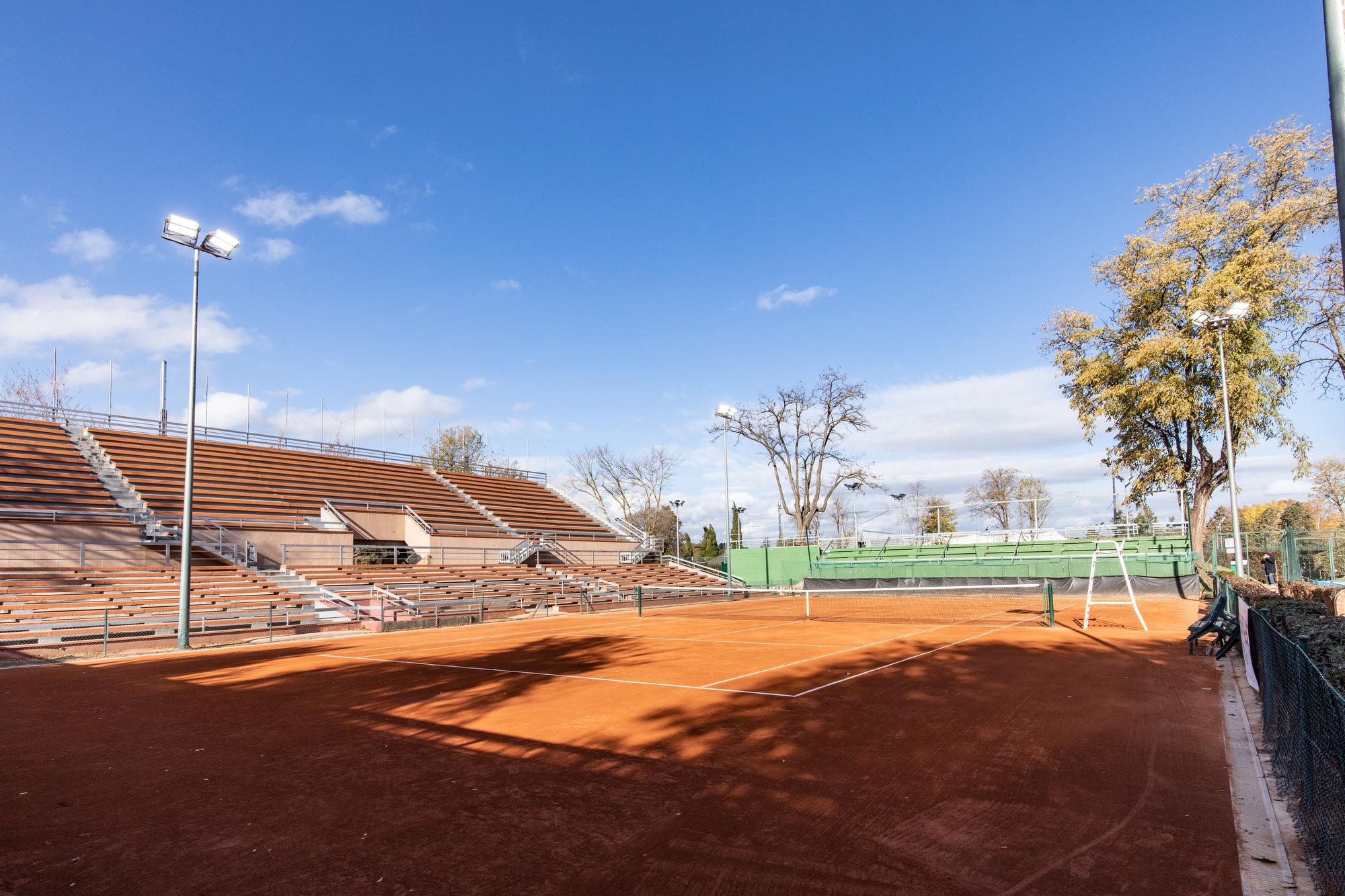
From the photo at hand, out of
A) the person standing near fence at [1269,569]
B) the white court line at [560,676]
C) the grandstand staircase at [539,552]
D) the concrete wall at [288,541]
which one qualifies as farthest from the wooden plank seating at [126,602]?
the person standing near fence at [1269,569]

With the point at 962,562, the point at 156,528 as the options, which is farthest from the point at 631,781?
the point at 962,562

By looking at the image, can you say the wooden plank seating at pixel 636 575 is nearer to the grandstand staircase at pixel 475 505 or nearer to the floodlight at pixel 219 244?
the grandstand staircase at pixel 475 505

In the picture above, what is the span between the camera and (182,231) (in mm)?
19172

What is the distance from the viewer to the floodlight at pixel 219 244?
19.8m

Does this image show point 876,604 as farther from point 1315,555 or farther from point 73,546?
point 73,546

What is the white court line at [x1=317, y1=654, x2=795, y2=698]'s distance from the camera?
36.9ft

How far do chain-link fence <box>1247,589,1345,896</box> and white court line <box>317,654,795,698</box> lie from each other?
5.58 m

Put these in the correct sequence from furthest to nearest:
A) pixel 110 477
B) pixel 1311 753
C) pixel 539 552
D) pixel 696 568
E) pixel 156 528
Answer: pixel 696 568 → pixel 539 552 → pixel 110 477 → pixel 156 528 → pixel 1311 753

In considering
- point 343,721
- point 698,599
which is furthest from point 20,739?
point 698,599

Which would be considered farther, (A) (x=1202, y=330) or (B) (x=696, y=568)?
(B) (x=696, y=568)

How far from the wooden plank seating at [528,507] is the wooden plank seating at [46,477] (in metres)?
18.9

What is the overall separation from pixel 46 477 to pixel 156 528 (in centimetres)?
543

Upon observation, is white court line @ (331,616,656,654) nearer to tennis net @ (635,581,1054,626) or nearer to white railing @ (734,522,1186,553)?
tennis net @ (635,581,1054,626)

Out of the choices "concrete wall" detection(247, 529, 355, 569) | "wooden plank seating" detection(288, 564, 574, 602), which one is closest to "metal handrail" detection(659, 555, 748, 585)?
"wooden plank seating" detection(288, 564, 574, 602)
